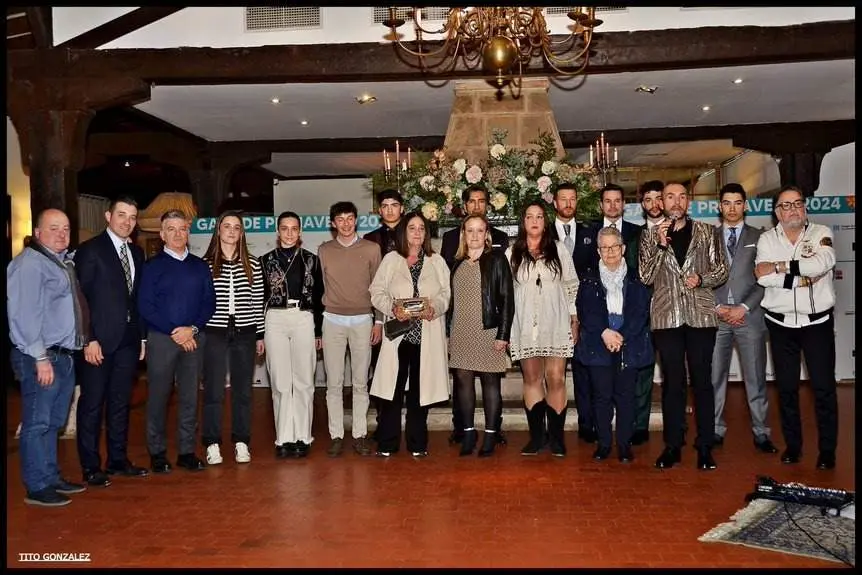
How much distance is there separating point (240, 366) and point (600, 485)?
2.35m

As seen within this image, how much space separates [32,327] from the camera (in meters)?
4.11

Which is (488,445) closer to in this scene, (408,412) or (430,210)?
(408,412)

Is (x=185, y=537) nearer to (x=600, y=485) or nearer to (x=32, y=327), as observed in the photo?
(x=32, y=327)

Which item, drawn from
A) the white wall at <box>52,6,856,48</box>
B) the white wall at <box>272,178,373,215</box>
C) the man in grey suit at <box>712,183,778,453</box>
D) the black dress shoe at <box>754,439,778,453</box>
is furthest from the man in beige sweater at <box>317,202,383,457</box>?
the white wall at <box>272,178,373,215</box>

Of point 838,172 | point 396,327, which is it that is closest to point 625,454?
point 396,327

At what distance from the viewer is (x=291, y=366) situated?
521 cm

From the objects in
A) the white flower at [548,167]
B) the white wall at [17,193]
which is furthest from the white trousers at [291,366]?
the white wall at [17,193]

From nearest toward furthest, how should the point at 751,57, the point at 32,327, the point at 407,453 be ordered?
the point at 32,327 → the point at 407,453 → the point at 751,57

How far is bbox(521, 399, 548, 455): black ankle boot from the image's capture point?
518cm

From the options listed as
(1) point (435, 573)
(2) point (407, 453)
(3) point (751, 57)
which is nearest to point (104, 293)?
(2) point (407, 453)

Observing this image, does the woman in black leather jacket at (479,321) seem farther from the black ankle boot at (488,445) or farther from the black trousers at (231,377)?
the black trousers at (231,377)

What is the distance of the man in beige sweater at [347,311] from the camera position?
17.0 ft

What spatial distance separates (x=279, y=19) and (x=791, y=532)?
6.23m

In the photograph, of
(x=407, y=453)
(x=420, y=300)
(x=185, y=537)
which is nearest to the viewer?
(x=185, y=537)
